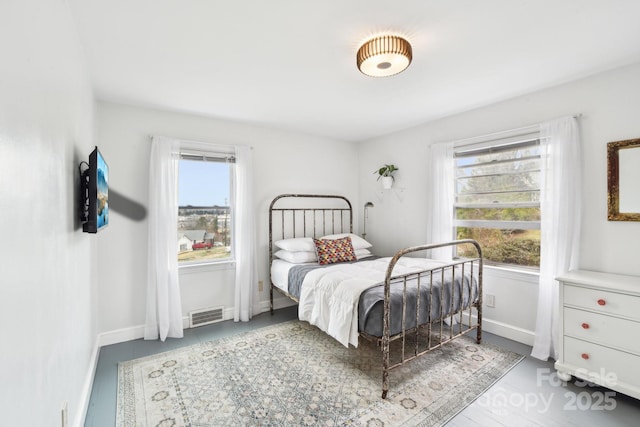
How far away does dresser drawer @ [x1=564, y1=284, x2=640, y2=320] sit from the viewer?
6.31 feet

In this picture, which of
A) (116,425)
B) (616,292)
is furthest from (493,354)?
(116,425)

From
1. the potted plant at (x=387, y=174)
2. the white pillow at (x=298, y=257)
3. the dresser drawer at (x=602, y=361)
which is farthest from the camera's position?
the potted plant at (x=387, y=174)

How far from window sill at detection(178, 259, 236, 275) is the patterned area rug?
2.76 ft

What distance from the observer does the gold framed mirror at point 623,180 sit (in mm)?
2191

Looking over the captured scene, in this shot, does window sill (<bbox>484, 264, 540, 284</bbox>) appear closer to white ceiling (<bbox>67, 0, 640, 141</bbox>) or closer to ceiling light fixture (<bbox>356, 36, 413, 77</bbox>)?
white ceiling (<bbox>67, 0, 640, 141</bbox>)

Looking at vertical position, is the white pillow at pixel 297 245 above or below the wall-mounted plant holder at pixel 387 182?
below

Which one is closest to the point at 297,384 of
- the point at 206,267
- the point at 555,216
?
the point at 206,267

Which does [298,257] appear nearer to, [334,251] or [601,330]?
[334,251]

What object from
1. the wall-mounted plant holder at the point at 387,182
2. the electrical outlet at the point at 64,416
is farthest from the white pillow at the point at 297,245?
the electrical outlet at the point at 64,416

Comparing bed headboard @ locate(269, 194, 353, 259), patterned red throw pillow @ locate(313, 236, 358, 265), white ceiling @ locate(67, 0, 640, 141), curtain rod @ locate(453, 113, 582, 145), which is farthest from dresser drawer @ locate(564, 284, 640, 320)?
bed headboard @ locate(269, 194, 353, 259)

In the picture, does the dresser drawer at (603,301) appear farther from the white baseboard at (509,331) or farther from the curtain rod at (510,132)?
the curtain rod at (510,132)

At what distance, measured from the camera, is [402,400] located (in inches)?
79.4

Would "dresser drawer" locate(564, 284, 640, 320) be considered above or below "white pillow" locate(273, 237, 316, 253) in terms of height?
below

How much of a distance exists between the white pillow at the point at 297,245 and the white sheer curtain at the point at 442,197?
1.45 meters
